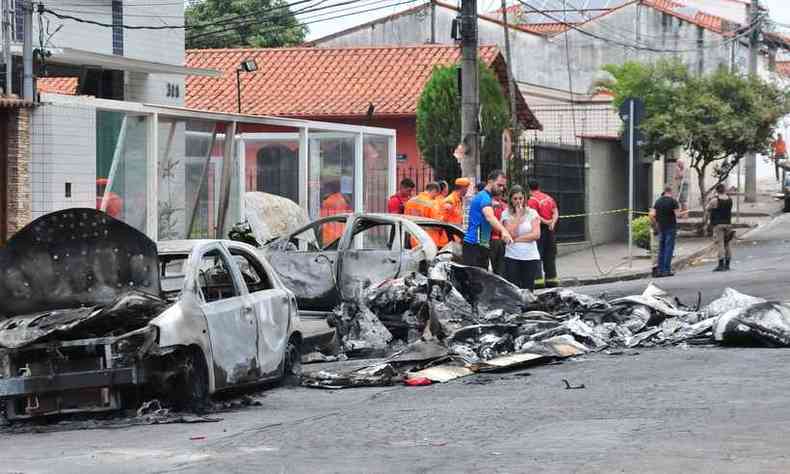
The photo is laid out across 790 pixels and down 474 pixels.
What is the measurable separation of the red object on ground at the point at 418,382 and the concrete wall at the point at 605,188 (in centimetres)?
2283

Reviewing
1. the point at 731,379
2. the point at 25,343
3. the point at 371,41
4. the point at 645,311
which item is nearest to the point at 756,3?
the point at 371,41

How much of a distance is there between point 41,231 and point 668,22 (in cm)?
4572

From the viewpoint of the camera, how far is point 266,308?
38.9 feet

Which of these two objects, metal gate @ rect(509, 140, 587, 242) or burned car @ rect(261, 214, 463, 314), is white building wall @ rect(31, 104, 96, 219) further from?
metal gate @ rect(509, 140, 587, 242)

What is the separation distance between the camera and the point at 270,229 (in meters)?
22.5

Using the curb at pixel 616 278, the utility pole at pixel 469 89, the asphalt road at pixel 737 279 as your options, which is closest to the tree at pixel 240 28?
the asphalt road at pixel 737 279

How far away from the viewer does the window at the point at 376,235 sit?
1662cm

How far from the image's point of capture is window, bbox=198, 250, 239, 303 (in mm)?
11188

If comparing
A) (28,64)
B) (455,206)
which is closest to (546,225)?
(455,206)

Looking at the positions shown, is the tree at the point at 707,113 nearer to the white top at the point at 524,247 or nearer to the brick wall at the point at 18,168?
the white top at the point at 524,247

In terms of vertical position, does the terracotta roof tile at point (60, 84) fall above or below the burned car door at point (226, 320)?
above

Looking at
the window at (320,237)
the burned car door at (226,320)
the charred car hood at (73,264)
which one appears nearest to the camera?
the charred car hood at (73,264)

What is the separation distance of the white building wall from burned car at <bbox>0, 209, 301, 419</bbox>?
22.5 ft

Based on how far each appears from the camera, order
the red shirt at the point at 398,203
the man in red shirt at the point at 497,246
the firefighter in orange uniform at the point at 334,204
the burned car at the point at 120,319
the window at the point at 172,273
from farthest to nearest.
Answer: the firefighter in orange uniform at the point at 334,204 < the red shirt at the point at 398,203 < the man in red shirt at the point at 497,246 < the window at the point at 172,273 < the burned car at the point at 120,319
